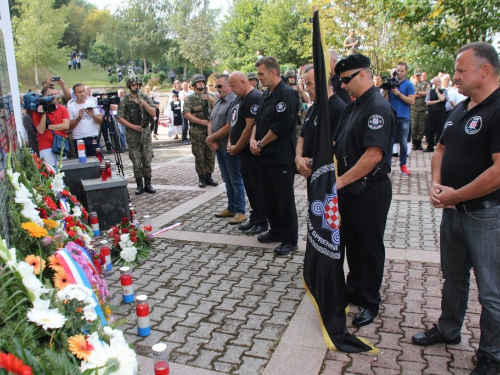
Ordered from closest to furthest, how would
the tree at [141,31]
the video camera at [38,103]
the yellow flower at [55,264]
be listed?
the yellow flower at [55,264] < the video camera at [38,103] < the tree at [141,31]

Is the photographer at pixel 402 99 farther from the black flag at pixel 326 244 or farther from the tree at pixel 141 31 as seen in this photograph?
the tree at pixel 141 31

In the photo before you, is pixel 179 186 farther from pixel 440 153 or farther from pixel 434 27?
pixel 434 27

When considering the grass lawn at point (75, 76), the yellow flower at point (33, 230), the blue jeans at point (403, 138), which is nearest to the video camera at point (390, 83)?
the blue jeans at point (403, 138)

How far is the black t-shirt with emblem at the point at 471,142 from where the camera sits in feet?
8.71

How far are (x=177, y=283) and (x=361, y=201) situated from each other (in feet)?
6.93

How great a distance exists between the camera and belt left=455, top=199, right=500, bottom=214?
2770 millimetres

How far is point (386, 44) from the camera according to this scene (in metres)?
24.1

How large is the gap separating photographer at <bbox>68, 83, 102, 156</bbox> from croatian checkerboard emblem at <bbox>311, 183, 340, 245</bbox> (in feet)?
19.8

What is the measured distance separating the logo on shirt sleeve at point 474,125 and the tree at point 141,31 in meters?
64.7

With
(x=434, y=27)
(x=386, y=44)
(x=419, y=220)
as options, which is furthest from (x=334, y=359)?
(x=386, y=44)

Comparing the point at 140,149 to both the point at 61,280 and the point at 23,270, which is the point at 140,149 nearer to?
the point at 61,280

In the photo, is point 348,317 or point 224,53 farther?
point 224,53

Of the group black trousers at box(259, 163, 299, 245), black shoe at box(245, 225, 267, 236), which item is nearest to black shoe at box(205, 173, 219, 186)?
black shoe at box(245, 225, 267, 236)

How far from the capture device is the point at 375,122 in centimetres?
325
